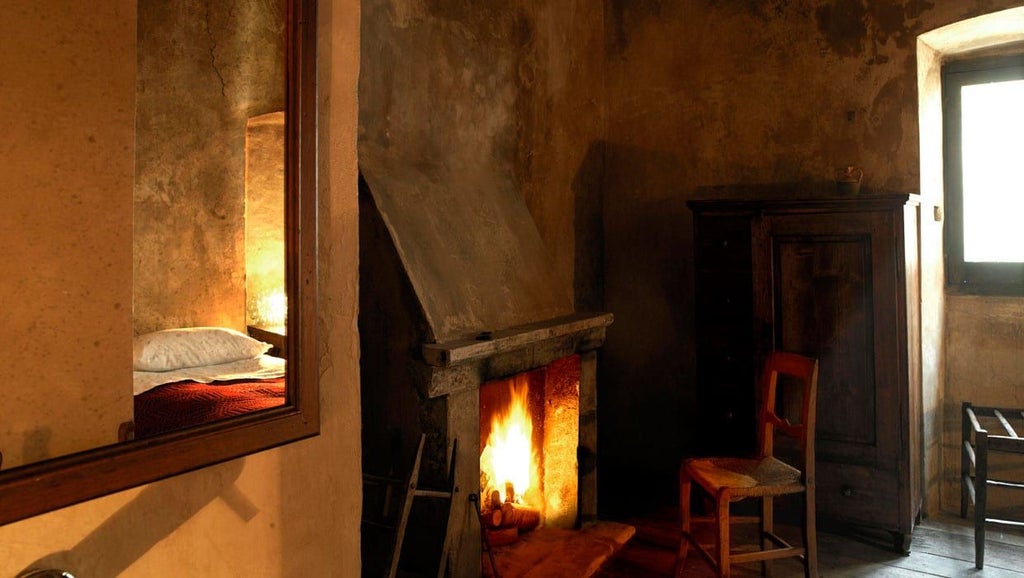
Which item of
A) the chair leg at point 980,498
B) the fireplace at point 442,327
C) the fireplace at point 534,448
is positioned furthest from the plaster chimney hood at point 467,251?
the chair leg at point 980,498

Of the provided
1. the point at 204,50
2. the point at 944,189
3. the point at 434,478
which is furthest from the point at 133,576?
the point at 944,189

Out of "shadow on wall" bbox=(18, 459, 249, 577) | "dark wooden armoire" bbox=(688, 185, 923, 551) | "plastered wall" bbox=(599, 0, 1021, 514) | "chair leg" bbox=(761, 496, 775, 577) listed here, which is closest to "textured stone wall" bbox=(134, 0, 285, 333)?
"shadow on wall" bbox=(18, 459, 249, 577)

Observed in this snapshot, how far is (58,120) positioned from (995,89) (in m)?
4.90

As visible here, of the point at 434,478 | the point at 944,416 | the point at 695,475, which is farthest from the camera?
the point at 944,416

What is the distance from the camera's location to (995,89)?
14.4 feet

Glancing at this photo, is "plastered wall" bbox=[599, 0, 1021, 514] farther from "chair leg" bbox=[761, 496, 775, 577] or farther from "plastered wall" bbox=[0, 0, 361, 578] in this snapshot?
"plastered wall" bbox=[0, 0, 361, 578]

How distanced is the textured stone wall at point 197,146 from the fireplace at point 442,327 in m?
1.26

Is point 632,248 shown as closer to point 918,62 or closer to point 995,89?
point 918,62

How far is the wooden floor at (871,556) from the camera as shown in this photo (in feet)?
11.6

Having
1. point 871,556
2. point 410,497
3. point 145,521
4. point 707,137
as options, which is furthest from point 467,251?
point 871,556

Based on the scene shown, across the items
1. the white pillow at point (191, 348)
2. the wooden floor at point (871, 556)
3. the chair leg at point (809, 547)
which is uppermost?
the white pillow at point (191, 348)

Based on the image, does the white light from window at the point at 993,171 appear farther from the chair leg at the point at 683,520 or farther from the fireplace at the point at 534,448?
the fireplace at the point at 534,448

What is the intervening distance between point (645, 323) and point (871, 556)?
1976 mm

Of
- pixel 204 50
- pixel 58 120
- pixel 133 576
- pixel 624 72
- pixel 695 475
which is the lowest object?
pixel 695 475
